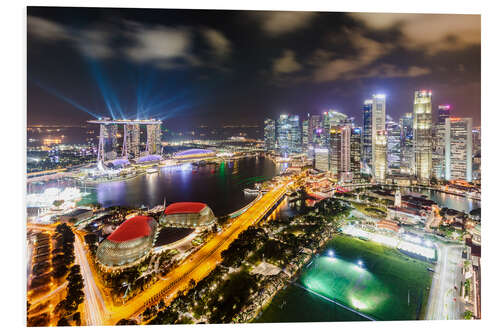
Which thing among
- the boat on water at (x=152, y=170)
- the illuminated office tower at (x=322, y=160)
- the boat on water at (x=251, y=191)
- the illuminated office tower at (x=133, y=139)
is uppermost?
the illuminated office tower at (x=133, y=139)

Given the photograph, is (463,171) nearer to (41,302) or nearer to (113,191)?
(41,302)

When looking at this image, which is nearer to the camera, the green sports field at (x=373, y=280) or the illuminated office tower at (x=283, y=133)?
the green sports field at (x=373, y=280)

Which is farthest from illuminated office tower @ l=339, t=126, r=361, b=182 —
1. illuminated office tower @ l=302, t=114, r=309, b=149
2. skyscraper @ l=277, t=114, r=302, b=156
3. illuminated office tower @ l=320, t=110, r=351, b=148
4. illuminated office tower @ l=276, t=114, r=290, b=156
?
illuminated office tower @ l=276, t=114, r=290, b=156

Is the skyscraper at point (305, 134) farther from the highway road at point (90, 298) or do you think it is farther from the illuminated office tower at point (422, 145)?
the highway road at point (90, 298)

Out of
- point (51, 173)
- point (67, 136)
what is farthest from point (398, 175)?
point (51, 173)

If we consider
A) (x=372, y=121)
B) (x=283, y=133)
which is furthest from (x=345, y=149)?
(x=283, y=133)

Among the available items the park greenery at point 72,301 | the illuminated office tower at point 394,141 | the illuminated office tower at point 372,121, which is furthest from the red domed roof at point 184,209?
the illuminated office tower at point 394,141
